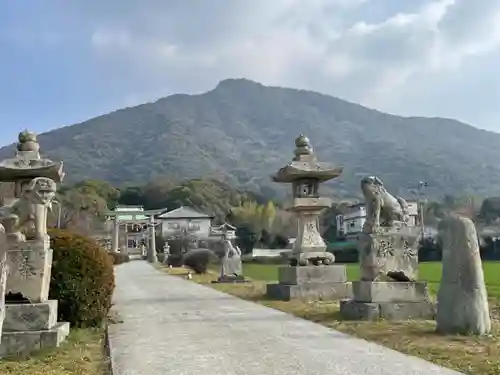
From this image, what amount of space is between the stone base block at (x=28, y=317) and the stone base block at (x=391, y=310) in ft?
17.1

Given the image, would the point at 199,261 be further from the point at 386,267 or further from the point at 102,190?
the point at 102,190

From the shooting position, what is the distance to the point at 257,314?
1193 cm

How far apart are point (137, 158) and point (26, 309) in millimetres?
162352

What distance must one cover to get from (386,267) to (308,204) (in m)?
5.10

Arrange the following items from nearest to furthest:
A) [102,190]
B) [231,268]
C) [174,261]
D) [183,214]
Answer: [231,268], [174,261], [183,214], [102,190]

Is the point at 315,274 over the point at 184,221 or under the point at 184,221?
under

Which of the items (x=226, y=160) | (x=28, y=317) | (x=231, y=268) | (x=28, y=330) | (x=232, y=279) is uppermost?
(x=226, y=160)

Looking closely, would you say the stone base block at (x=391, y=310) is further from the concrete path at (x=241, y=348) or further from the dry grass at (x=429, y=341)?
the concrete path at (x=241, y=348)

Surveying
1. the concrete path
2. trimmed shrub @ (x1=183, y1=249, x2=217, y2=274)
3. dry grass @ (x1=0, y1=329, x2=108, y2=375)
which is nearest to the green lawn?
trimmed shrub @ (x1=183, y1=249, x2=217, y2=274)

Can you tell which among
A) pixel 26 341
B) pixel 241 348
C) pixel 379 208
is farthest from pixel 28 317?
pixel 379 208

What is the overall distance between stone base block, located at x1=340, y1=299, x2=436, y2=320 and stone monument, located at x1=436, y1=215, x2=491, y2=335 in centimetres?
183

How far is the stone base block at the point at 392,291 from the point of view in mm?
10711

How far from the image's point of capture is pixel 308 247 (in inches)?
Answer: 627

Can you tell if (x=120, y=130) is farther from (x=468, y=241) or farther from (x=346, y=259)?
(x=468, y=241)
